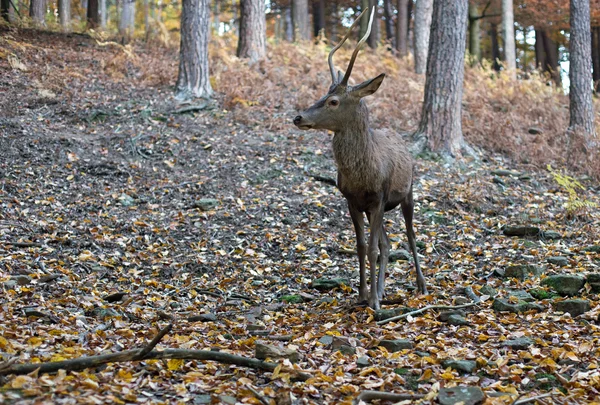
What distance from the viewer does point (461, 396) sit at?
15.2 feet

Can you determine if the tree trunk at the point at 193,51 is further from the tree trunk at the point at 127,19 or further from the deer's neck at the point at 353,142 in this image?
the deer's neck at the point at 353,142

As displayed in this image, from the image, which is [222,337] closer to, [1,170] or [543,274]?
[543,274]

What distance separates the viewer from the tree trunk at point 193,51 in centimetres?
1420

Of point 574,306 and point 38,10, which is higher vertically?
point 38,10

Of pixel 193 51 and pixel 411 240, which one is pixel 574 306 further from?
pixel 193 51

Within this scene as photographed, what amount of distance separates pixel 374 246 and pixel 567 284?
7.44 feet

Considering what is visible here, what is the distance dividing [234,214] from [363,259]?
3507 millimetres

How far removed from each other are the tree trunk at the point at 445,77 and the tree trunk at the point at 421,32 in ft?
23.8

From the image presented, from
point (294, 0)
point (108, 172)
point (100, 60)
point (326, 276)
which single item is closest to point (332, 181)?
point (326, 276)

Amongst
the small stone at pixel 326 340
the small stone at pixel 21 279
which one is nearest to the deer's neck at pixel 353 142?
the small stone at pixel 326 340

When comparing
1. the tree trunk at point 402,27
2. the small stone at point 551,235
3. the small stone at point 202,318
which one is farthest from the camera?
the tree trunk at point 402,27

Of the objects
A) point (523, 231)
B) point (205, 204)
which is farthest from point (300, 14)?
point (523, 231)

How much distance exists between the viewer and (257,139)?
13211mm

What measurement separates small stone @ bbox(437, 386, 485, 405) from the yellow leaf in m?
2.00
